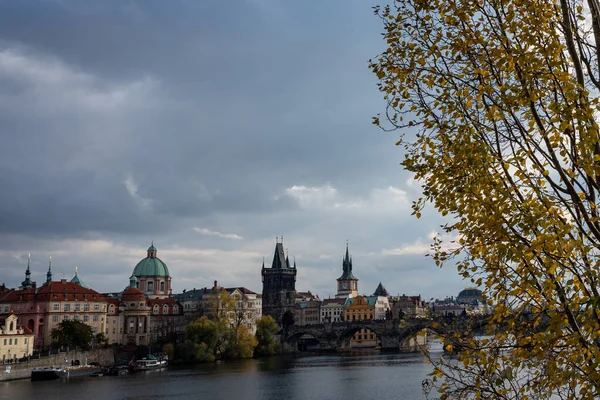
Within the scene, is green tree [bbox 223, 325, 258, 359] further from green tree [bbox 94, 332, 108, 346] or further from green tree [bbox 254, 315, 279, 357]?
green tree [bbox 94, 332, 108, 346]

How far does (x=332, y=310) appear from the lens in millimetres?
170125

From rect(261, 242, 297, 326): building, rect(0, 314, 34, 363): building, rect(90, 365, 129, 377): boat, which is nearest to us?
rect(90, 365, 129, 377): boat

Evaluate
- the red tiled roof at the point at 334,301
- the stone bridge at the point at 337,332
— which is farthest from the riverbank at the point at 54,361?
the red tiled roof at the point at 334,301

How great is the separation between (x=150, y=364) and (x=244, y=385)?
2841 cm

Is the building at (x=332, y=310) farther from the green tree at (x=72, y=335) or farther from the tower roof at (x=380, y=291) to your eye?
the green tree at (x=72, y=335)

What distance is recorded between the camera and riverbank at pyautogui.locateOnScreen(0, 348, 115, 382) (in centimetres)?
6283

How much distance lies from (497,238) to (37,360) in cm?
7178

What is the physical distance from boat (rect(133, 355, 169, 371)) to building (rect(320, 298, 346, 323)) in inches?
3486

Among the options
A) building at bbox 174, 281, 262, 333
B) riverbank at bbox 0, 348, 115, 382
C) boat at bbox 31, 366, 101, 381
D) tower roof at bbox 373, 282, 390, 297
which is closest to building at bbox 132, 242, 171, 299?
building at bbox 174, 281, 262, 333

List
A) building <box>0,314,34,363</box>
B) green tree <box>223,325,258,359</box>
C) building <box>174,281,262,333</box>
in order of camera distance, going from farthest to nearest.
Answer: building <box>174,281,262,333</box>
green tree <box>223,325,258,359</box>
building <box>0,314,34,363</box>

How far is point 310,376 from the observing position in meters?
64.7

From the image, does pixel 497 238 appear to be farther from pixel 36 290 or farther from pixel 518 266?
pixel 36 290

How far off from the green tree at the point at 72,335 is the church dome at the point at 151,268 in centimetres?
5875

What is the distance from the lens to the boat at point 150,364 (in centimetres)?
7712
